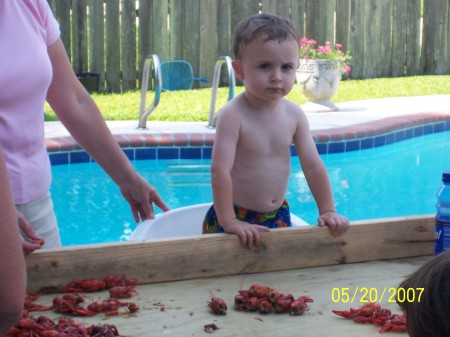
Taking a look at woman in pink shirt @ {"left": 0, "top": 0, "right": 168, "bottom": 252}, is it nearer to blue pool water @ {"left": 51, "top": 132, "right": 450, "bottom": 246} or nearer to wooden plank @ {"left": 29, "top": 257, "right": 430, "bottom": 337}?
wooden plank @ {"left": 29, "top": 257, "right": 430, "bottom": 337}

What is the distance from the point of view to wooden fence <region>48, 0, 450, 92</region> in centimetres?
1099

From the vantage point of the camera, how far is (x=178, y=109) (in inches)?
373

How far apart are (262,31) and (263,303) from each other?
48.1 inches

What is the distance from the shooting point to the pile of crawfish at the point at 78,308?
162cm

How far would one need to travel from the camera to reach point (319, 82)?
949 cm

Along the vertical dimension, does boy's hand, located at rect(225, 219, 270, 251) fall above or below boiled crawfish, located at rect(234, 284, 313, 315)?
above

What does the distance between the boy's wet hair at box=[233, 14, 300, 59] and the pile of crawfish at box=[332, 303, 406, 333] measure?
1209mm

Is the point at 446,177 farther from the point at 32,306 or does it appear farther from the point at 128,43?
the point at 128,43

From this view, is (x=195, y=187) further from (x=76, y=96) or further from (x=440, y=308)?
(x=440, y=308)

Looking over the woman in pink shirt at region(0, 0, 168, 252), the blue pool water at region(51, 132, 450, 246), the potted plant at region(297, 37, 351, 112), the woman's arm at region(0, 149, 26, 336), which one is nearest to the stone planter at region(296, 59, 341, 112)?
the potted plant at region(297, 37, 351, 112)

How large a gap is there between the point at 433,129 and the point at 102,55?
450cm

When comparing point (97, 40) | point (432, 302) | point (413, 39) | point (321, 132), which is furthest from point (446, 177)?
point (413, 39)

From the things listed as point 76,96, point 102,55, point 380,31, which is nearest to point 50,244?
point 76,96

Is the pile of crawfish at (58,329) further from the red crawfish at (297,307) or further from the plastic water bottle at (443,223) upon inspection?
the plastic water bottle at (443,223)
